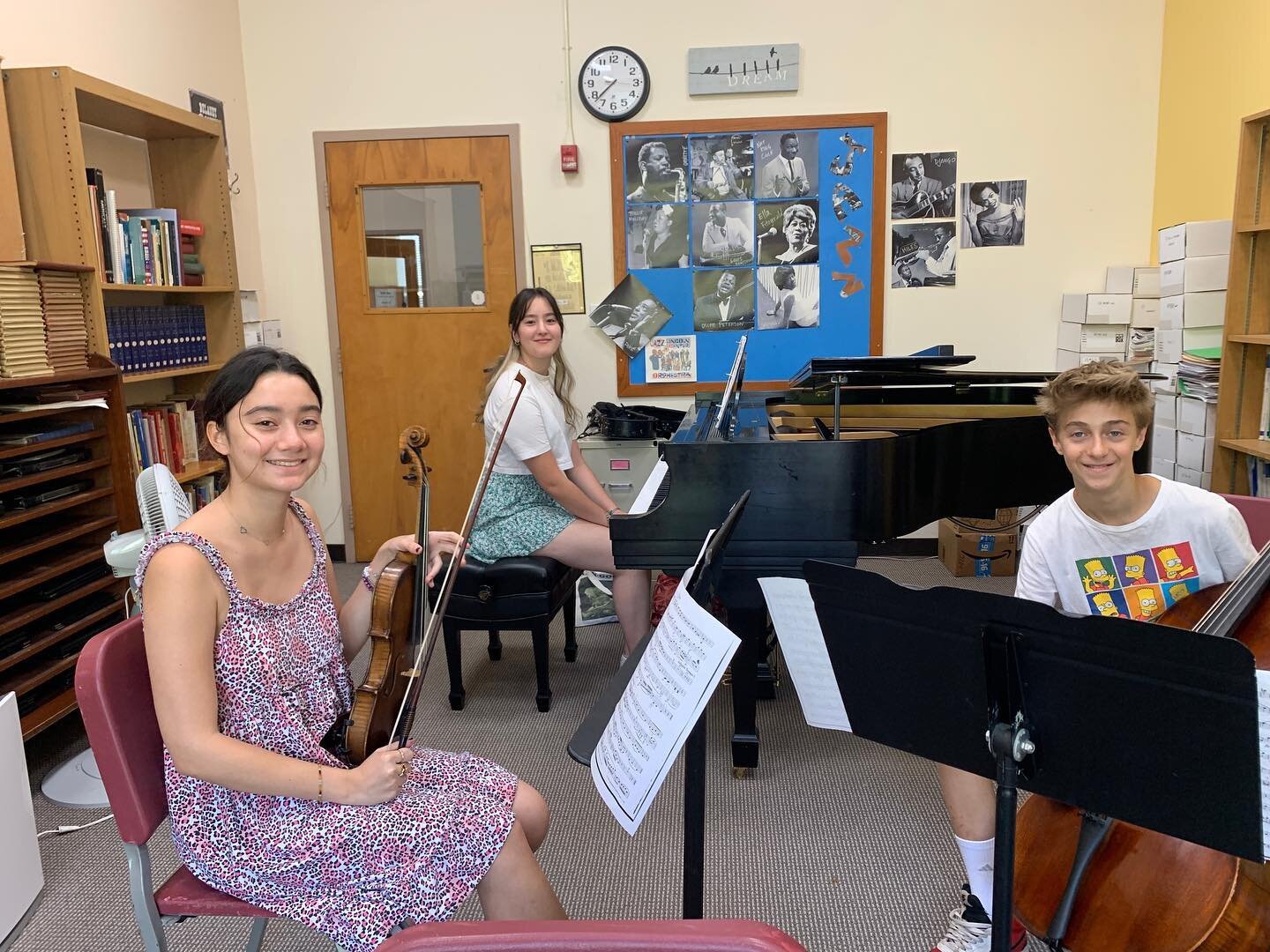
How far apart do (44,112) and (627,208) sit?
7.60 ft

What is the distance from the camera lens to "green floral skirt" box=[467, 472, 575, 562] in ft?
9.46

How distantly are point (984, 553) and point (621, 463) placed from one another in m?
1.69

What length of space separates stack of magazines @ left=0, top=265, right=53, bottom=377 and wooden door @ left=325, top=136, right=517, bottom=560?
1954mm

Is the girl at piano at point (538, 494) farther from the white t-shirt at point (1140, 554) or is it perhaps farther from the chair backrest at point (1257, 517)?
the chair backrest at point (1257, 517)

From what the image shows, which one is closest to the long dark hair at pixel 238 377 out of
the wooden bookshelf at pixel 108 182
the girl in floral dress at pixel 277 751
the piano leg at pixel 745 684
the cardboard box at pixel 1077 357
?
the girl in floral dress at pixel 277 751

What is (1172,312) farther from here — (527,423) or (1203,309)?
(527,423)

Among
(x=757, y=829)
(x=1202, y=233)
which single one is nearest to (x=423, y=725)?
(x=757, y=829)

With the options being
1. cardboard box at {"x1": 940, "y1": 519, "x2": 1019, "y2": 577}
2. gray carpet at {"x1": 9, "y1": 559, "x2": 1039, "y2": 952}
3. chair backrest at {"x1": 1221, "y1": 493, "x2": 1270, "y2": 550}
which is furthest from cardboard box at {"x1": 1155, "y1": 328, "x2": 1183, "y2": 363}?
gray carpet at {"x1": 9, "y1": 559, "x2": 1039, "y2": 952}

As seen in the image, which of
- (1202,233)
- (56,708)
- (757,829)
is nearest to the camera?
(757,829)

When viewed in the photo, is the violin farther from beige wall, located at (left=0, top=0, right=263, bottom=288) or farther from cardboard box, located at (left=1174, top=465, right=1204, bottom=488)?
cardboard box, located at (left=1174, top=465, right=1204, bottom=488)

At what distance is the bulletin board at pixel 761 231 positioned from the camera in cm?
415

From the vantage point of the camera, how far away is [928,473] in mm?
2393

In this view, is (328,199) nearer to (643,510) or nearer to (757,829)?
(643,510)

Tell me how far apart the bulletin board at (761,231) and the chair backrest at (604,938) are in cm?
364
